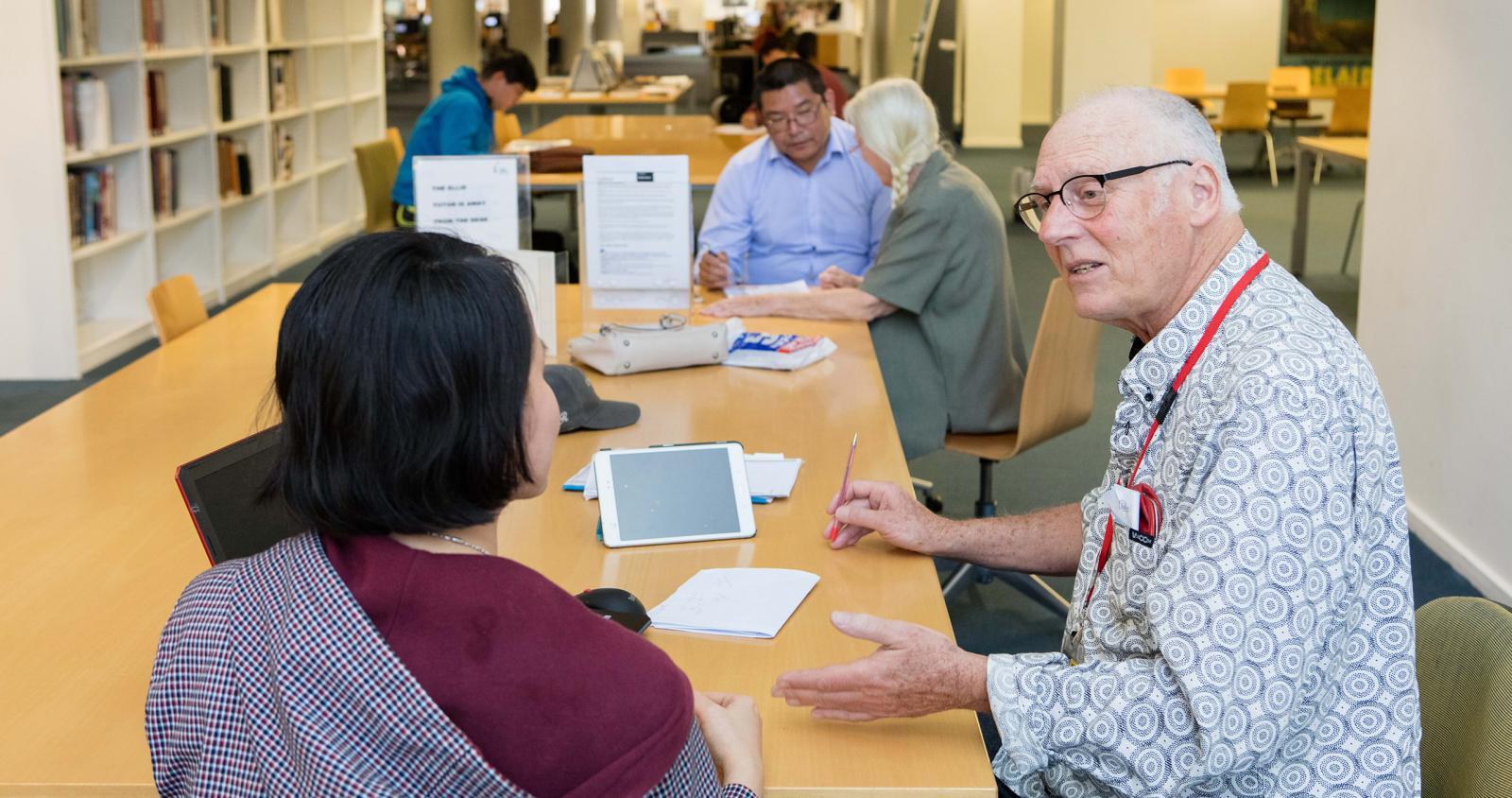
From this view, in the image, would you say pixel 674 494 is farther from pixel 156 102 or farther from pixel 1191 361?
pixel 156 102

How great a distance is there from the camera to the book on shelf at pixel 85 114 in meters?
5.88

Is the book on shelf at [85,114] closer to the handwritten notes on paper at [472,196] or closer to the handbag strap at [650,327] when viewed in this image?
the handwritten notes on paper at [472,196]

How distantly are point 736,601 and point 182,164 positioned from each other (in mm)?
6377

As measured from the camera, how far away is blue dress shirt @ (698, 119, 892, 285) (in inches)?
169

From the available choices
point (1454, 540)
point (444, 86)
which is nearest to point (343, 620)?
point (1454, 540)

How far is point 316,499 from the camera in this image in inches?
42.2

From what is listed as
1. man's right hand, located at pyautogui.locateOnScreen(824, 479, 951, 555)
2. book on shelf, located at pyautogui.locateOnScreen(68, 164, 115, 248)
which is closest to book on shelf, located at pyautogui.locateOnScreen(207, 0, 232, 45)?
book on shelf, located at pyautogui.locateOnScreen(68, 164, 115, 248)

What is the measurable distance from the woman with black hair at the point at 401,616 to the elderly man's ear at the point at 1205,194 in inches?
31.1

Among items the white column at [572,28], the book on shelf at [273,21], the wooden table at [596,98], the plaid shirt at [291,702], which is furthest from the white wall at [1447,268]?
→ the white column at [572,28]

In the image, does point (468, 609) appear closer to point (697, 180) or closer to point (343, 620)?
point (343, 620)

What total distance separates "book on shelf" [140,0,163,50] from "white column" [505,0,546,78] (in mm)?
7909

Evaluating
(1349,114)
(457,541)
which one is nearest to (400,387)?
(457,541)

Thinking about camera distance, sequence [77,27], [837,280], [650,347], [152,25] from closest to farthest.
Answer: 1. [650,347]
2. [837,280]
3. [77,27]
4. [152,25]

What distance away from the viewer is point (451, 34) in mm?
12984
